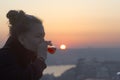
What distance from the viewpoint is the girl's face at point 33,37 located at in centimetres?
301

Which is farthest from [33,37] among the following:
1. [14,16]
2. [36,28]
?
[14,16]

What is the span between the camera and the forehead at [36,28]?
3.02 meters

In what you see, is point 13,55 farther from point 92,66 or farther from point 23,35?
point 92,66

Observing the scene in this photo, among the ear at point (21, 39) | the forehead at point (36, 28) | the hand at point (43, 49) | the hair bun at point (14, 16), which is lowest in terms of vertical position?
the hand at point (43, 49)

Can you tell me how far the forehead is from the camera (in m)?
3.02

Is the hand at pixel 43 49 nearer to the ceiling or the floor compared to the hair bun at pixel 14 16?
nearer to the floor

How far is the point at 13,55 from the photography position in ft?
9.78

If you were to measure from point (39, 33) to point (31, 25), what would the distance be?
8cm

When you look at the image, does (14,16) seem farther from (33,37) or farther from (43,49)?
(43,49)

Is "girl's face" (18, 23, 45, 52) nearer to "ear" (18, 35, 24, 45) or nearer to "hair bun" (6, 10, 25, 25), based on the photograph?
"ear" (18, 35, 24, 45)

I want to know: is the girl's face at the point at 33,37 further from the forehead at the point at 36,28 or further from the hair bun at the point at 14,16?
the hair bun at the point at 14,16

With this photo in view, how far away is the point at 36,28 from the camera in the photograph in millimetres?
3025

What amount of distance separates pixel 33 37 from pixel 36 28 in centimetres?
6

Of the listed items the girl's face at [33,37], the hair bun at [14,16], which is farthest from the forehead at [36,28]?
the hair bun at [14,16]
